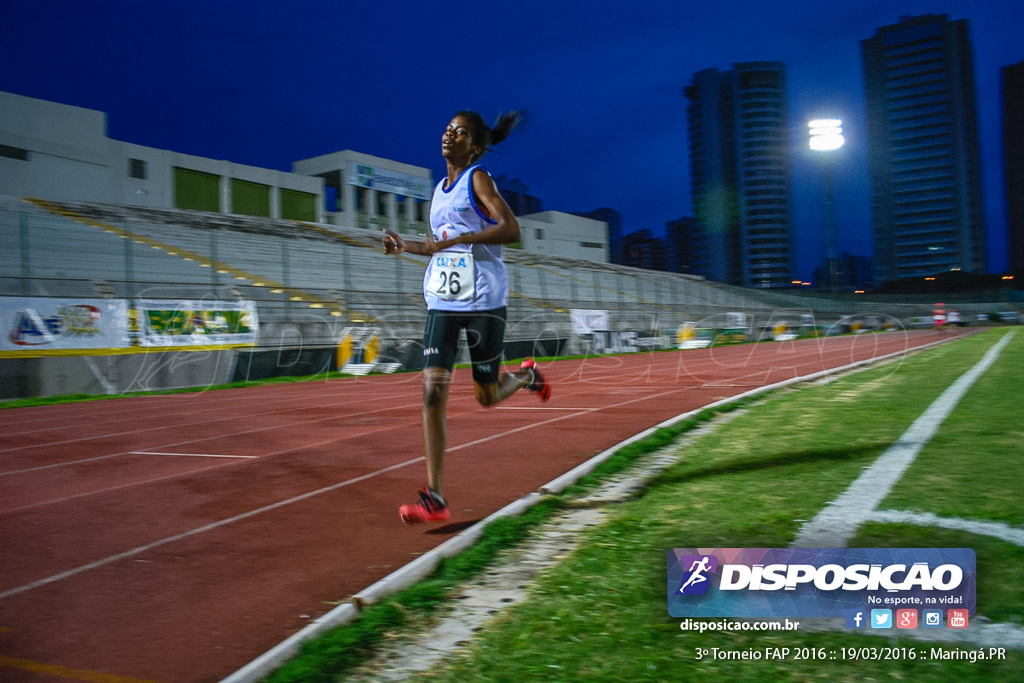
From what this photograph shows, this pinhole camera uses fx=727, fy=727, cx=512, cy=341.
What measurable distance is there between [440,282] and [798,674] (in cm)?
260

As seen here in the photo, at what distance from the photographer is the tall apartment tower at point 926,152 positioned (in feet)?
452

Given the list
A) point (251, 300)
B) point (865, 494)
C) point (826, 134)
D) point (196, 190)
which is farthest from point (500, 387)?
point (196, 190)

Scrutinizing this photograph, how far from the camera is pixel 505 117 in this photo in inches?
175

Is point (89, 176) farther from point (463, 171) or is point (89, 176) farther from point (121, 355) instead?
point (463, 171)

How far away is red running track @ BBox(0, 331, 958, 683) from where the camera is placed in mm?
2629

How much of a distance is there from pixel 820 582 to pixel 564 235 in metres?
60.2

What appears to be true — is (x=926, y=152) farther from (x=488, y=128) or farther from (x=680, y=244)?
(x=488, y=128)

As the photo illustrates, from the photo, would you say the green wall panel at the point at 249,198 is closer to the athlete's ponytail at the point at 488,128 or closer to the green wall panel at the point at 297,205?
the green wall panel at the point at 297,205

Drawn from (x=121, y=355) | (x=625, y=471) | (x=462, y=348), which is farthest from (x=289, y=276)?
(x=625, y=471)

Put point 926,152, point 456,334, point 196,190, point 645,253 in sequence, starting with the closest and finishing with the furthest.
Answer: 1. point 456,334
2. point 196,190
3. point 926,152
4. point 645,253

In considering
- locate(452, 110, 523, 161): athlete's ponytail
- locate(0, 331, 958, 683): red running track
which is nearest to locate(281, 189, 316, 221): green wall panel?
locate(0, 331, 958, 683): red running track

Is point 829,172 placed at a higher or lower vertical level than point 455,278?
higher

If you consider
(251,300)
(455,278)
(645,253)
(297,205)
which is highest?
(645,253)

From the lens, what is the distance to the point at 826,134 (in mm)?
20000
